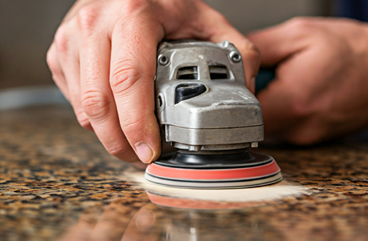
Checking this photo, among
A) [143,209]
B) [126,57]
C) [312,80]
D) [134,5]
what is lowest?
[143,209]

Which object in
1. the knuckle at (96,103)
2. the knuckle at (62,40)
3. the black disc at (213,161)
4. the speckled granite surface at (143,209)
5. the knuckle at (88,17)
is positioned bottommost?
the speckled granite surface at (143,209)

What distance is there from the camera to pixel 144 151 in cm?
84

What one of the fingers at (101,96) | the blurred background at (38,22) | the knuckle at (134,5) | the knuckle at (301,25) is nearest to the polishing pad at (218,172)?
the fingers at (101,96)

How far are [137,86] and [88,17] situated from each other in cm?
27

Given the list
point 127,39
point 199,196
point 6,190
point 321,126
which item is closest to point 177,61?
point 127,39

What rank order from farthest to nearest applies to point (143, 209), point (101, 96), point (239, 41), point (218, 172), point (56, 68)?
point (56, 68), point (239, 41), point (101, 96), point (218, 172), point (143, 209)

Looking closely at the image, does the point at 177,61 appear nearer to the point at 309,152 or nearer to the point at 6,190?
the point at 6,190

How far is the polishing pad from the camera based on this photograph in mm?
757

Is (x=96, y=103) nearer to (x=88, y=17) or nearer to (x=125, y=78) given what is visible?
(x=125, y=78)

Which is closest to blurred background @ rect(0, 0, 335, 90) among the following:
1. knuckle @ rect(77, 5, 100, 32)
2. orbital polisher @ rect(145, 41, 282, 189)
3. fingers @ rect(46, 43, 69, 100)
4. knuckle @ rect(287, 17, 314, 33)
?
knuckle @ rect(287, 17, 314, 33)

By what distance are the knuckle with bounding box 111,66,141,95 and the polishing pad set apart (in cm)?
17

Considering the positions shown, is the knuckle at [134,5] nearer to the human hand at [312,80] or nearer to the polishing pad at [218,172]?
the polishing pad at [218,172]

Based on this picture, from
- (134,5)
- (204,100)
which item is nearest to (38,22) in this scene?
(134,5)

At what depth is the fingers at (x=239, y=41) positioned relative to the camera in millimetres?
958
